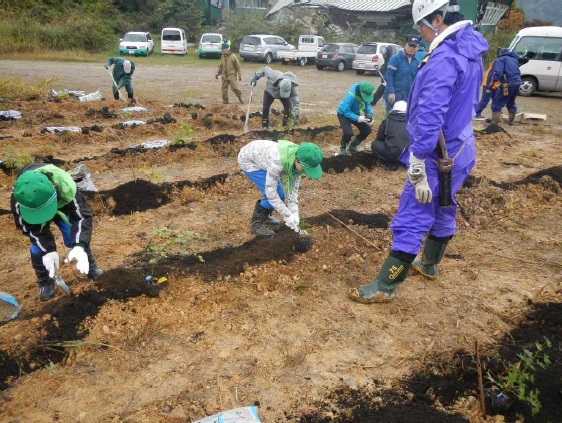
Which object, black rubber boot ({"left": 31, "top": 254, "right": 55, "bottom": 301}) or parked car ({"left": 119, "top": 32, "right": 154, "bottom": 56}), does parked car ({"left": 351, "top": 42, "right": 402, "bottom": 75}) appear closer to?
parked car ({"left": 119, "top": 32, "right": 154, "bottom": 56})

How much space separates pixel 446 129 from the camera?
2.83m

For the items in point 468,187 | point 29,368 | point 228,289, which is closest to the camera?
point 29,368

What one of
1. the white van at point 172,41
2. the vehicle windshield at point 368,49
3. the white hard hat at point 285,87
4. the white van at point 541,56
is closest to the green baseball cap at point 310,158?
the white hard hat at point 285,87

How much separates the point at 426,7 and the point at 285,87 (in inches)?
187

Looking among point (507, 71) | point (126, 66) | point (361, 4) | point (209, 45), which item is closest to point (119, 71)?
point (126, 66)

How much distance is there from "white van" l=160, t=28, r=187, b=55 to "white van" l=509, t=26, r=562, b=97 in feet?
49.6

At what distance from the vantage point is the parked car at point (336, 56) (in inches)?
730

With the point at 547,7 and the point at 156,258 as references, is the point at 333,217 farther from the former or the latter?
the point at 547,7

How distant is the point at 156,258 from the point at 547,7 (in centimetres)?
6424

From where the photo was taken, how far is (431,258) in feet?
11.0

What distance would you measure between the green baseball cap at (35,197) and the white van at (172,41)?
2088cm

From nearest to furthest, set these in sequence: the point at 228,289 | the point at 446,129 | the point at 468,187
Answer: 1. the point at 446,129
2. the point at 228,289
3. the point at 468,187

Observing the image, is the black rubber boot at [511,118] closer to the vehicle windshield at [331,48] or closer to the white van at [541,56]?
the white van at [541,56]

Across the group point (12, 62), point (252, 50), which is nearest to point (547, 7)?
point (252, 50)
